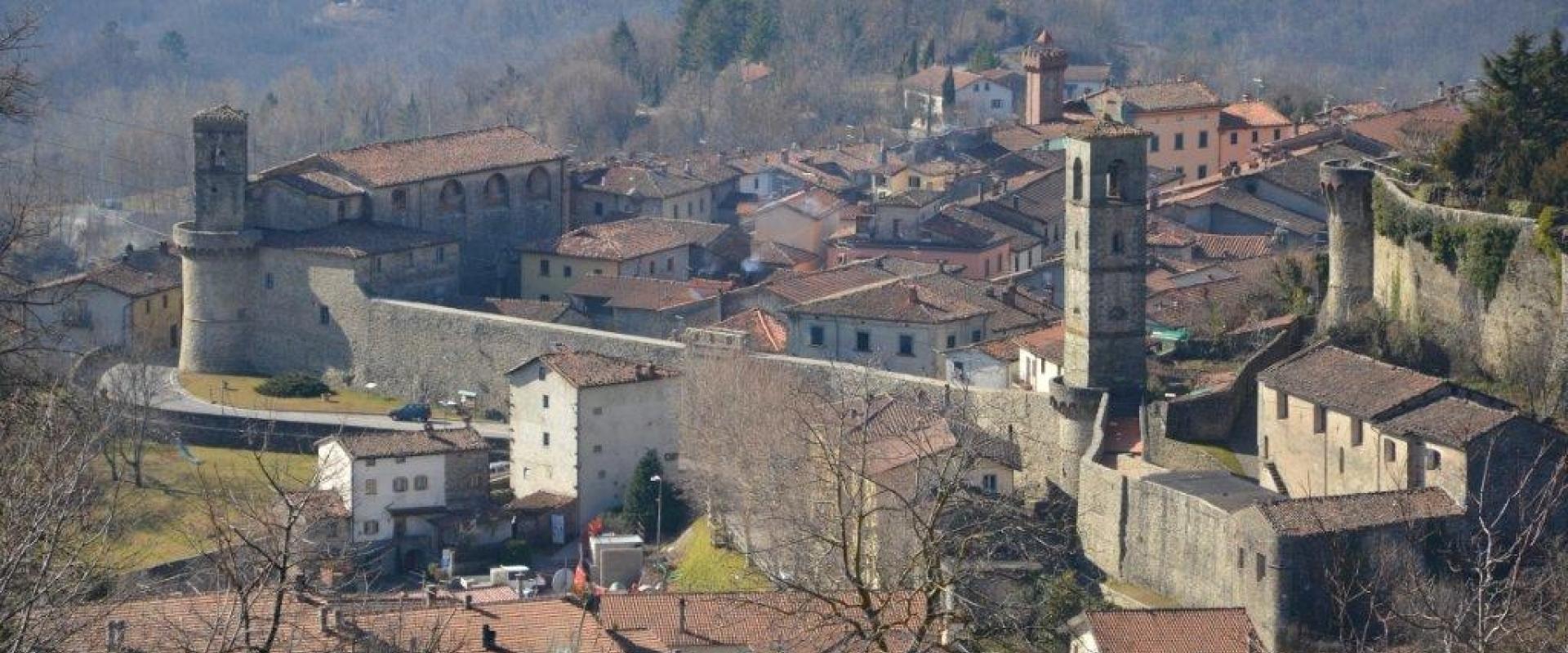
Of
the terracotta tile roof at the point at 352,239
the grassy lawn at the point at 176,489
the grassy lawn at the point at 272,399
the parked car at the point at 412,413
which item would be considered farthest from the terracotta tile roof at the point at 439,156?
the grassy lawn at the point at 176,489

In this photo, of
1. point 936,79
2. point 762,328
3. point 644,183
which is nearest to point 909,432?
point 762,328

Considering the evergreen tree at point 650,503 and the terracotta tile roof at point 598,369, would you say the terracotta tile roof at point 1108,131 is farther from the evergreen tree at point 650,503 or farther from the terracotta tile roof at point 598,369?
the terracotta tile roof at point 598,369

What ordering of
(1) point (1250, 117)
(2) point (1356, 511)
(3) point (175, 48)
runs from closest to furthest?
1. (2) point (1356, 511)
2. (1) point (1250, 117)
3. (3) point (175, 48)

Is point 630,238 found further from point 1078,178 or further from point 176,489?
point 1078,178

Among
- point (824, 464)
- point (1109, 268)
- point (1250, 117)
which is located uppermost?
point (1250, 117)

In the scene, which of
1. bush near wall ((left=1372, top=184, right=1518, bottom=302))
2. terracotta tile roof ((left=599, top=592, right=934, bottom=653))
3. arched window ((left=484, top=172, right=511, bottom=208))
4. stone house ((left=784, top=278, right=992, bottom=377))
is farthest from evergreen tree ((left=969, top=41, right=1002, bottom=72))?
terracotta tile roof ((left=599, top=592, right=934, bottom=653))

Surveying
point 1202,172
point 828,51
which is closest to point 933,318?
point 1202,172
